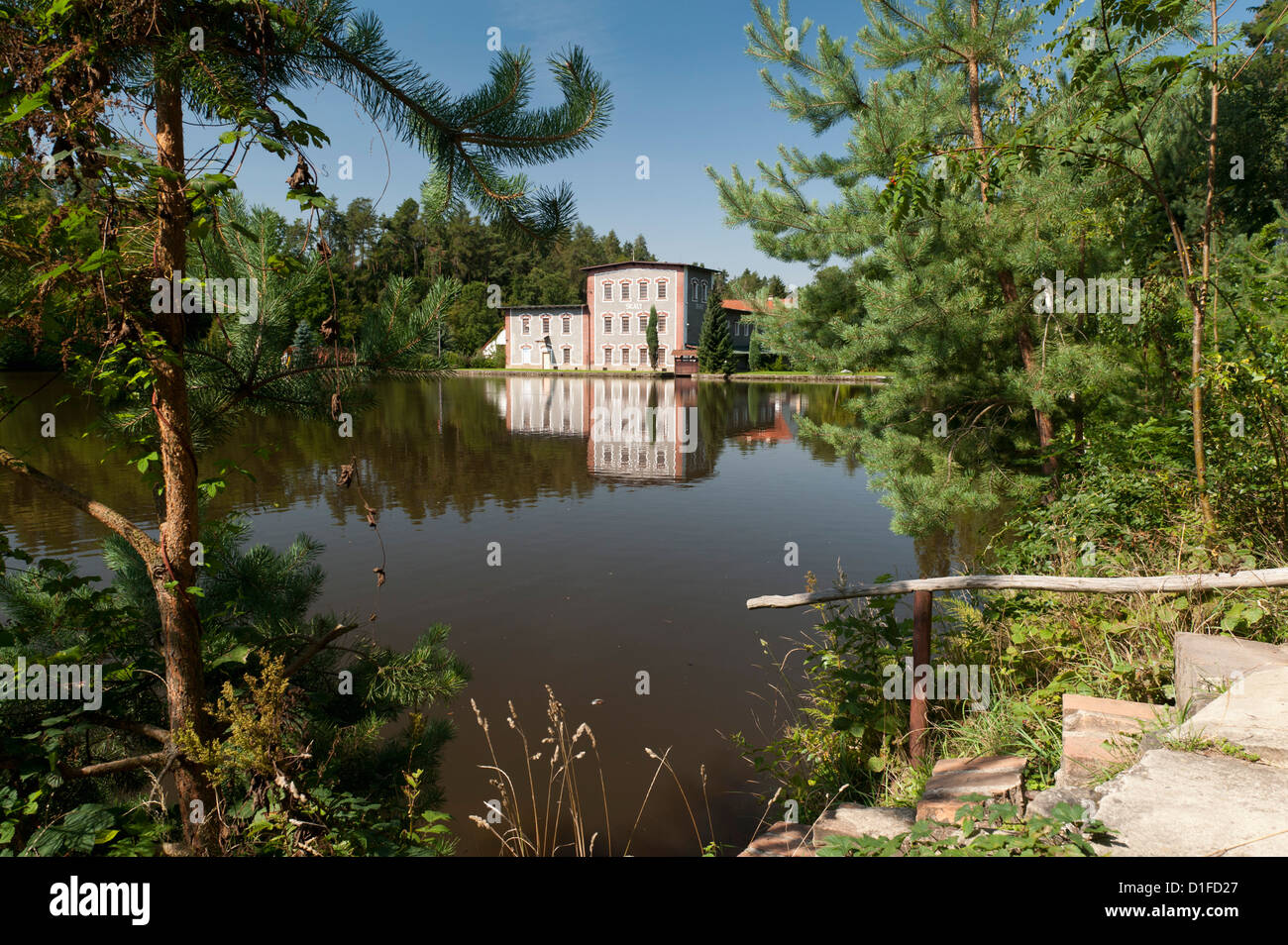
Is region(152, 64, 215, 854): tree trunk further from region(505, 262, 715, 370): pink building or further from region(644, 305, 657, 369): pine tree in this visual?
region(505, 262, 715, 370): pink building

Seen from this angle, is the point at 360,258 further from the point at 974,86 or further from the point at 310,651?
the point at 974,86

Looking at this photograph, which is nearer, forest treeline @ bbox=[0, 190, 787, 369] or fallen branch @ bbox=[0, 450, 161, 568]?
forest treeline @ bbox=[0, 190, 787, 369]

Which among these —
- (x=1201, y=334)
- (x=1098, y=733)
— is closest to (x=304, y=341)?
(x=1098, y=733)

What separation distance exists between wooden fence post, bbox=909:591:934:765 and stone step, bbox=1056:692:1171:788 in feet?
2.34

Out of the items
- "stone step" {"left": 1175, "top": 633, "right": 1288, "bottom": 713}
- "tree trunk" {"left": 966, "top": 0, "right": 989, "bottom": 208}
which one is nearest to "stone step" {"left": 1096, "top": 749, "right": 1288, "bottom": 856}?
"stone step" {"left": 1175, "top": 633, "right": 1288, "bottom": 713}

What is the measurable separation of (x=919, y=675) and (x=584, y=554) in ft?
20.6

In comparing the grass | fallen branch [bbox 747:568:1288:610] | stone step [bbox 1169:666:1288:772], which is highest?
fallen branch [bbox 747:568:1288:610]

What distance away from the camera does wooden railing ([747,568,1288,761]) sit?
342cm

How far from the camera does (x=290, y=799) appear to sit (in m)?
2.77

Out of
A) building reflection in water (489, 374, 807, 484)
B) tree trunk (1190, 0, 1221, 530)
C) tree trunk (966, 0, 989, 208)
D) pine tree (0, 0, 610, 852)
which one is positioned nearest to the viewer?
pine tree (0, 0, 610, 852)

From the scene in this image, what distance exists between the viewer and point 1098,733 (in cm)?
315

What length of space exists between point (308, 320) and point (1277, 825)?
3.91 metres

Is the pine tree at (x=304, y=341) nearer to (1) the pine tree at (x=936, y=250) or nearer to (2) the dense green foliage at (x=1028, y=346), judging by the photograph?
(2) the dense green foliage at (x=1028, y=346)

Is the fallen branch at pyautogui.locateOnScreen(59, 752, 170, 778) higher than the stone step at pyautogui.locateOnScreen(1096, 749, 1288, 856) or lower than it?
higher
